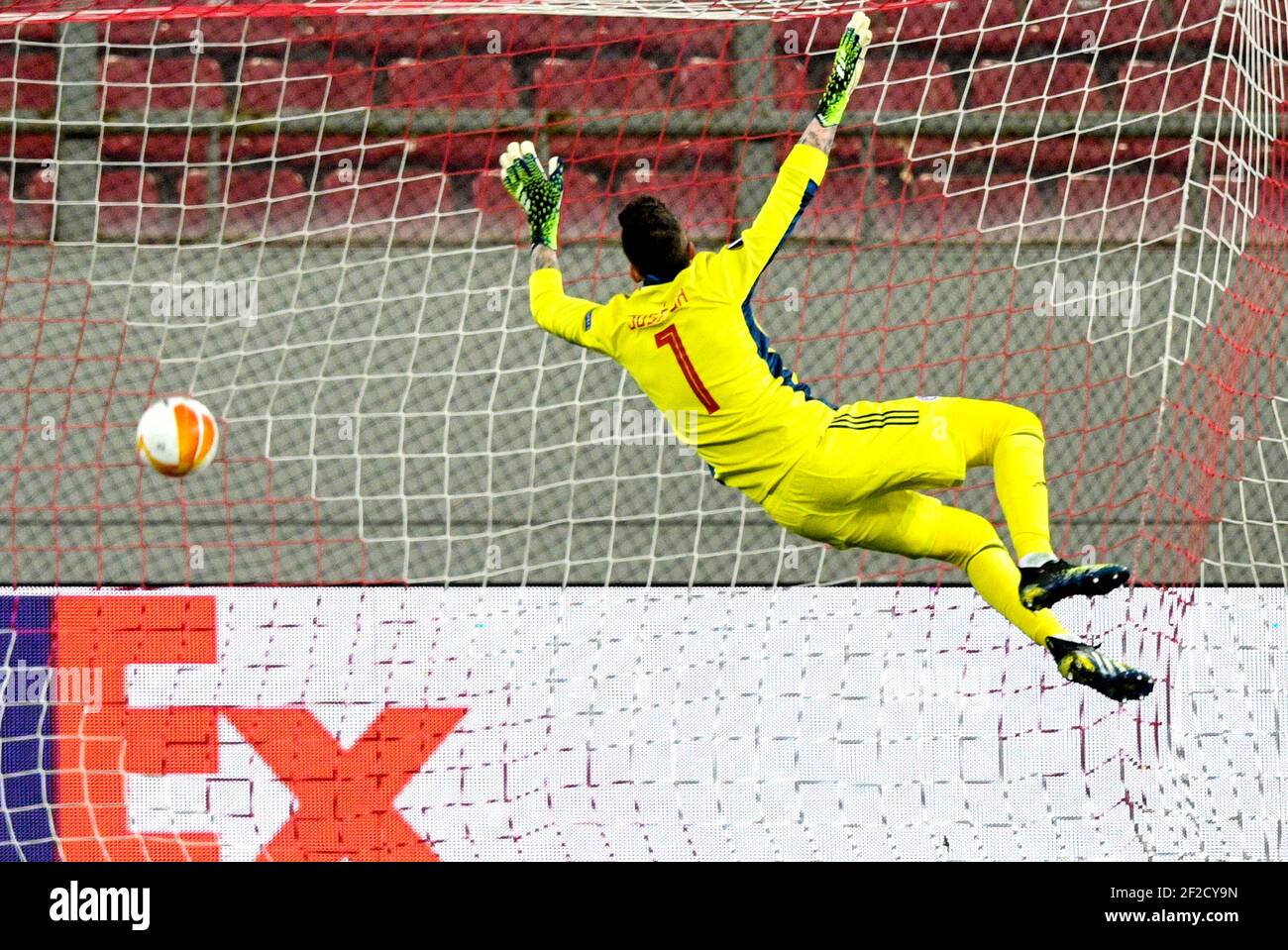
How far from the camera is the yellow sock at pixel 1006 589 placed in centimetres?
516

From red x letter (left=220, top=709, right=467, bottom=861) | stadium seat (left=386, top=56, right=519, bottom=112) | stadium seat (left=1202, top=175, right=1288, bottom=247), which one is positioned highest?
stadium seat (left=386, top=56, right=519, bottom=112)

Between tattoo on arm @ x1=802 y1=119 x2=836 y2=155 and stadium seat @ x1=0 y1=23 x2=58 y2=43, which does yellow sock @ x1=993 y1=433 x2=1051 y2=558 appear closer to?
tattoo on arm @ x1=802 y1=119 x2=836 y2=155

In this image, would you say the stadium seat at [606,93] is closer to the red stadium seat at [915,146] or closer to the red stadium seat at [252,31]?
the red stadium seat at [915,146]

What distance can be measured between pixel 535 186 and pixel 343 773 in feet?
8.11

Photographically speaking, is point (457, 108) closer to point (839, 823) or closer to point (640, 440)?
point (640, 440)


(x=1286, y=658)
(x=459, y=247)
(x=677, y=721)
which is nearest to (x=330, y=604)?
(x=677, y=721)

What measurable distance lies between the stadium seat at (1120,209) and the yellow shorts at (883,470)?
122 inches

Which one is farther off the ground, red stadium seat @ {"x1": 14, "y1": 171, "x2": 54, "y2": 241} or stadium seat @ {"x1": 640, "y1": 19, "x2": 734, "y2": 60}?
stadium seat @ {"x1": 640, "y1": 19, "x2": 734, "y2": 60}

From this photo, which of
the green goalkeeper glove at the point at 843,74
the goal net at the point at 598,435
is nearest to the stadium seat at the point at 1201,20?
the goal net at the point at 598,435

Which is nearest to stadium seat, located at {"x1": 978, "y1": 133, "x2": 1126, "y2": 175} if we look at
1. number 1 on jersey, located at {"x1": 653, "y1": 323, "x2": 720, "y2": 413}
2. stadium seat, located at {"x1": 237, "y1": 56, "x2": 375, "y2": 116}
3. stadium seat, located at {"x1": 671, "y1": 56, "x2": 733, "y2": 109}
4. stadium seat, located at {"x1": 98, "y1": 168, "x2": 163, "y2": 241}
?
stadium seat, located at {"x1": 671, "y1": 56, "x2": 733, "y2": 109}

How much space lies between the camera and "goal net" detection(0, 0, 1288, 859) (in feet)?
22.0

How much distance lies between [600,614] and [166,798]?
A: 1.77 meters

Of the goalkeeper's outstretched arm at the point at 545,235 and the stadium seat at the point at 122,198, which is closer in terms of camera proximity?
the goalkeeper's outstretched arm at the point at 545,235

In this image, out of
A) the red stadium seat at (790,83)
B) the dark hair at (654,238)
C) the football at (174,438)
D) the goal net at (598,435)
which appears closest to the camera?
the dark hair at (654,238)
